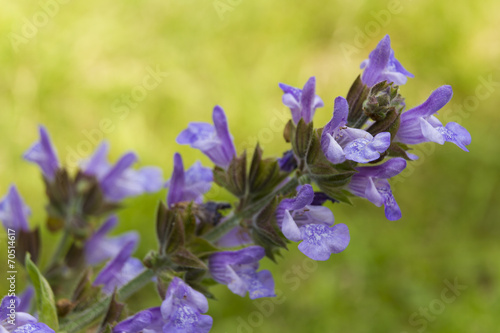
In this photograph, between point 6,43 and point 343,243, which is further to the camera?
point 6,43

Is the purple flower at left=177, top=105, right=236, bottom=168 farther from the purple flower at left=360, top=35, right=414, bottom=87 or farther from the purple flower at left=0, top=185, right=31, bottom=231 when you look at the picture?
the purple flower at left=0, top=185, right=31, bottom=231

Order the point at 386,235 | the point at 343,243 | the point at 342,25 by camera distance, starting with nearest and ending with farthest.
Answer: the point at 343,243, the point at 386,235, the point at 342,25

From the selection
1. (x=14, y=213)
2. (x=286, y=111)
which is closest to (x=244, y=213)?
(x=14, y=213)

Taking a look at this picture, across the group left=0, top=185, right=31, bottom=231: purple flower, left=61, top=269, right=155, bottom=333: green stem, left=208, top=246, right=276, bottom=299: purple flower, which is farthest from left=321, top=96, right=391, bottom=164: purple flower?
left=0, top=185, right=31, bottom=231: purple flower

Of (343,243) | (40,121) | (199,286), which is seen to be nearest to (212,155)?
(199,286)

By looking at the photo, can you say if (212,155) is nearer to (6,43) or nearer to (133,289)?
(133,289)

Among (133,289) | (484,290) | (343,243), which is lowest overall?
(484,290)
